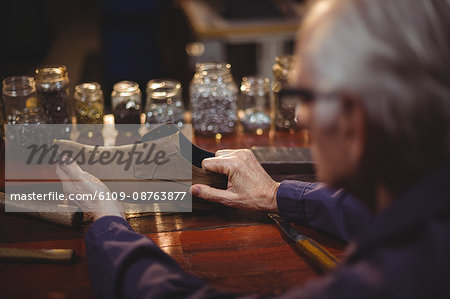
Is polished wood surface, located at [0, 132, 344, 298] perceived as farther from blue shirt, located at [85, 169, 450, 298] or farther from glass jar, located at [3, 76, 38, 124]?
glass jar, located at [3, 76, 38, 124]

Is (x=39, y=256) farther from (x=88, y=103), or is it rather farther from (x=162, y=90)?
(x=162, y=90)

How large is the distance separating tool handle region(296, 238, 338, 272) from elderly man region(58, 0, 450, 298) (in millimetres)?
299

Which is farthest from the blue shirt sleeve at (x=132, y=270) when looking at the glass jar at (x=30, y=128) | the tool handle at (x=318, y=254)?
the glass jar at (x=30, y=128)

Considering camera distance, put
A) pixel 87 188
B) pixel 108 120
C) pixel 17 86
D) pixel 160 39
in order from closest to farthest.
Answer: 1. pixel 87 188
2. pixel 17 86
3. pixel 108 120
4. pixel 160 39

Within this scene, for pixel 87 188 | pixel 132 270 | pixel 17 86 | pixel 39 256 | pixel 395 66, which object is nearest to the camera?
Result: pixel 395 66

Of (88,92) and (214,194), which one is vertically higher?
(88,92)

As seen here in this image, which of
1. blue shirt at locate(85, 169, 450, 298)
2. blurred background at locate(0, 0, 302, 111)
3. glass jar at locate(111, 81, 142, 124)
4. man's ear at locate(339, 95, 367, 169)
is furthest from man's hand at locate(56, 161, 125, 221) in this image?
blurred background at locate(0, 0, 302, 111)

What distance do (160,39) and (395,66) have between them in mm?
4254

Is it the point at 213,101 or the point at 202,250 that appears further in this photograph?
the point at 213,101

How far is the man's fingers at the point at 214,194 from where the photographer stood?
136cm

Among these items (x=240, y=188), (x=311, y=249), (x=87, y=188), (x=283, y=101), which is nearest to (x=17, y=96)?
(x=87, y=188)

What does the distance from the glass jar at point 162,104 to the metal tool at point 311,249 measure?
726 mm

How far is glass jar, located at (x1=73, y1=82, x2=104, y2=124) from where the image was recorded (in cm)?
181

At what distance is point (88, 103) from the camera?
182 centimetres
